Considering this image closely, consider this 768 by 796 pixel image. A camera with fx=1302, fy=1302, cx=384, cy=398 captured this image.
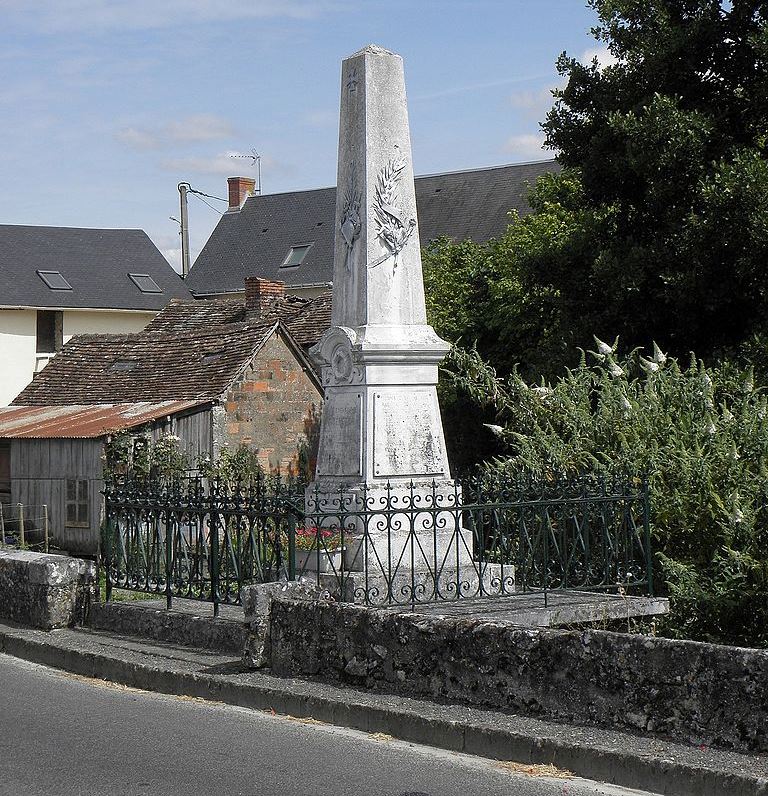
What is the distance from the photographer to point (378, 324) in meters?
11.6

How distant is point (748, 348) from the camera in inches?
695

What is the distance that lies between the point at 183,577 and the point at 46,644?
47.7 inches

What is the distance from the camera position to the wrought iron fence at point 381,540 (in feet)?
33.5

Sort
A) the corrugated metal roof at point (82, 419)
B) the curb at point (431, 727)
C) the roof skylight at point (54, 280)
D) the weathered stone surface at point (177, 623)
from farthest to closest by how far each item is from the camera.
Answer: the roof skylight at point (54, 280) < the corrugated metal roof at point (82, 419) < the weathered stone surface at point (177, 623) < the curb at point (431, 727)

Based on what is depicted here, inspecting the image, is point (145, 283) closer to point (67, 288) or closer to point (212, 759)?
point (67, 288)

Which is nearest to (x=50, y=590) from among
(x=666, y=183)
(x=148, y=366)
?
(x=666, y=183)

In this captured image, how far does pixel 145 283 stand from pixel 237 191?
6761 millimetres

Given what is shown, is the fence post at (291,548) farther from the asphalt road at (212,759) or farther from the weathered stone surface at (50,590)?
the weathered stone surface at (50,590)

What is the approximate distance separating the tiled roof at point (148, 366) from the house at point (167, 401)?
0.13 ft

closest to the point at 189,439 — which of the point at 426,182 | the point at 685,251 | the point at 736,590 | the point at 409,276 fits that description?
the point at 685,251

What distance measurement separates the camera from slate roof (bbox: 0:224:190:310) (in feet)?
152

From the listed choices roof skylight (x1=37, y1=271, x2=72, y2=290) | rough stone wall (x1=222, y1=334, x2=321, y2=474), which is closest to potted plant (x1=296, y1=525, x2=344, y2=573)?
rough stone wall (x1=222, y1=334, x2=321, y2=474)

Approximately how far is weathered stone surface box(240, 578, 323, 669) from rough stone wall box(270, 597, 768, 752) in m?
0.07

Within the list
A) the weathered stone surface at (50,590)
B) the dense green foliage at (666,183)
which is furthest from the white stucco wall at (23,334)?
the weathered stone surface at (50,590)
